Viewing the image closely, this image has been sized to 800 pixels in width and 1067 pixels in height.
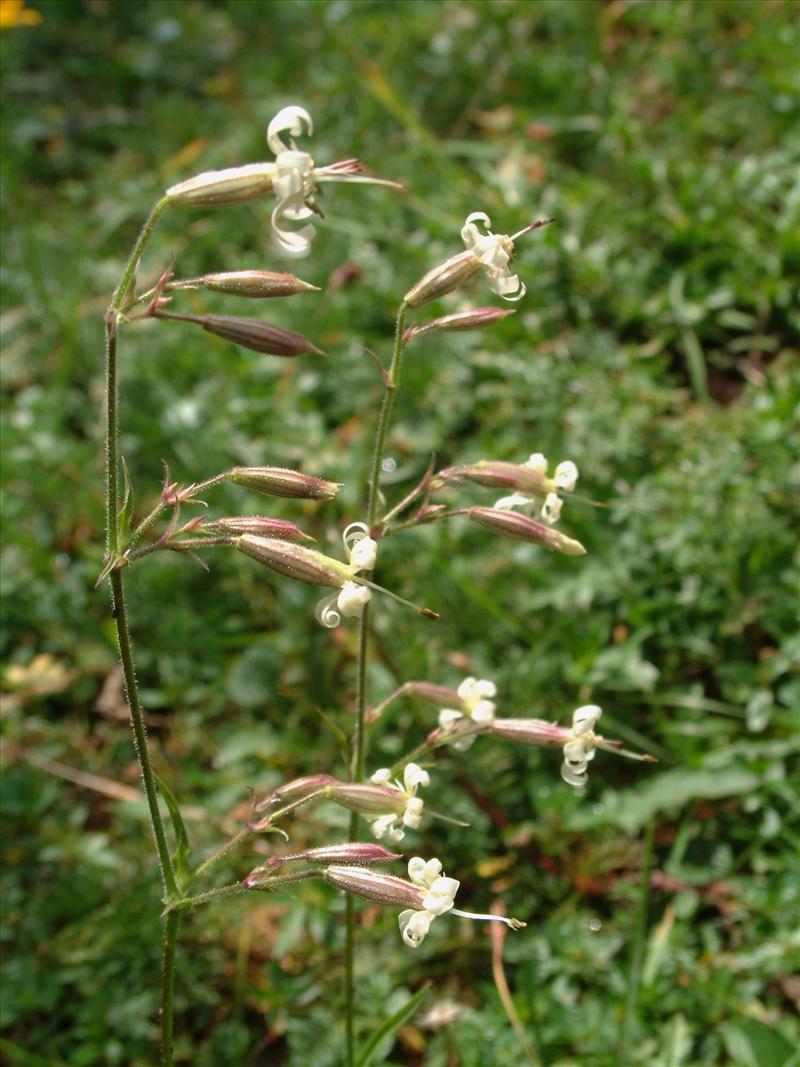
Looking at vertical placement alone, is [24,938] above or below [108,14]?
below

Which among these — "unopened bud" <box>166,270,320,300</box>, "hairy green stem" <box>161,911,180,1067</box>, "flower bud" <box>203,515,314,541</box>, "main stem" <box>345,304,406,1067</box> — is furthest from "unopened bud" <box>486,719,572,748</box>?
"unopened bud" <box>166,270,320,300</box>

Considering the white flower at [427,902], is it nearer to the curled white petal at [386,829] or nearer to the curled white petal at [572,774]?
the curled white petal at [386,829]

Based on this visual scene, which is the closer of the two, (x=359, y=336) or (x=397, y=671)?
(x=397, y=671)

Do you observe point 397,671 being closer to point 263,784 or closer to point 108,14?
point 263,784

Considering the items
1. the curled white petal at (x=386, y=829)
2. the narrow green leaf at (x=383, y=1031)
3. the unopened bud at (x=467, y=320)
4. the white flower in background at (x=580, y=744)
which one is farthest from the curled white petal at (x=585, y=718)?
the unopened bud at (x=467, y=320)

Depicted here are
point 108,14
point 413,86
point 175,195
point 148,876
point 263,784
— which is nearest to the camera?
point 175,195

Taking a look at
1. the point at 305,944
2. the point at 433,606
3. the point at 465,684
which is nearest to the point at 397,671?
the point at 433,606
